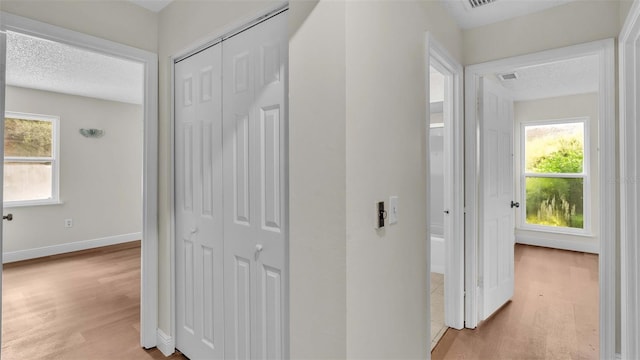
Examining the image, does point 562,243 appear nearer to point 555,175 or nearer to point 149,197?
point 555,175

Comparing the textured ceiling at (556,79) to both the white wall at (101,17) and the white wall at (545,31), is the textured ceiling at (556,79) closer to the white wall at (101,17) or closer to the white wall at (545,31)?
the white wall at (545,31)

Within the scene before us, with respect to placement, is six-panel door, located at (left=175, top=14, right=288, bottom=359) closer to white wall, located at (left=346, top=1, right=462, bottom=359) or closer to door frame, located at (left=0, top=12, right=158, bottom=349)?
door frame, located at (left=0, top=12, right=158, bottom=349)

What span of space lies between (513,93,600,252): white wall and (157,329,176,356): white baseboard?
5406 mm

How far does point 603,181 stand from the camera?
1880 mm

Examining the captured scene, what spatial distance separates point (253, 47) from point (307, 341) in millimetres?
1382

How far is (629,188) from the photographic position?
67.5 inches

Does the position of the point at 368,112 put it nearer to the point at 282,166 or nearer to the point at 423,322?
the point at 282,166

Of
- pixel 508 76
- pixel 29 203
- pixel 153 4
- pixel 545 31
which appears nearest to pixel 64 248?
pixel 29 203

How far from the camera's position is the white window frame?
4688 millimetres

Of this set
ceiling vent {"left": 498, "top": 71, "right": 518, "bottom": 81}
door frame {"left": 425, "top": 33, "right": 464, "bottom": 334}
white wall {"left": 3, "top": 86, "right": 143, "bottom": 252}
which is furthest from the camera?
white wall {"left": 3, "top": 86, "right": 143, "bottom": 252}

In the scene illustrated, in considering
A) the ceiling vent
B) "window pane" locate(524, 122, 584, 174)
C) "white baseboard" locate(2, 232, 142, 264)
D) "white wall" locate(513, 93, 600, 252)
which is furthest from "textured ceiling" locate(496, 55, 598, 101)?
"white baseboard" locate(2, 232, 142, 264)

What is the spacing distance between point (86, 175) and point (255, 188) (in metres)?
4.87

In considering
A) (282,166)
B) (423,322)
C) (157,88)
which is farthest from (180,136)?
(423,322)

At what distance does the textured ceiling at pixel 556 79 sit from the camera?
3.28 m
